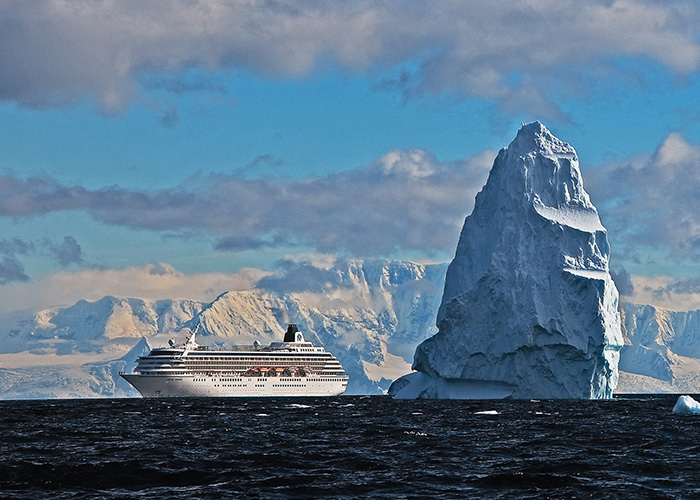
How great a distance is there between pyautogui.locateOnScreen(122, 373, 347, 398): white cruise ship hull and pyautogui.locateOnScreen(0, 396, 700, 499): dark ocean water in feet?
296

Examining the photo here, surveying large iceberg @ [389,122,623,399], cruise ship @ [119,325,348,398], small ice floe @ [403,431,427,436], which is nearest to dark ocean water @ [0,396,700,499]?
small ice floe @ [403,431,427,436]

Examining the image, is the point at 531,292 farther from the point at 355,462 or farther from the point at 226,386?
the point at 226,386

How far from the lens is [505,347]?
8831 centimetres

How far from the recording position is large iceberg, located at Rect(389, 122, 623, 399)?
286 ft

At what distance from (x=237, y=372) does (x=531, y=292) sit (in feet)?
223

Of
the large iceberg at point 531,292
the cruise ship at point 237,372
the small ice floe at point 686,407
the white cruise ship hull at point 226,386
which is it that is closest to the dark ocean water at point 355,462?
the small ice floe at point 686,407

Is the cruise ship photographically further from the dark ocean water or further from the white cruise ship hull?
the dark ocean water

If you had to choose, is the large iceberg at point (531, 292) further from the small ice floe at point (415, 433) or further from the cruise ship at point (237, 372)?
the cruise ship at point (237, 372)

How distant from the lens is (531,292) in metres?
87.6

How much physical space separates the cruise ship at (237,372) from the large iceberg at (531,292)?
54.5 meters

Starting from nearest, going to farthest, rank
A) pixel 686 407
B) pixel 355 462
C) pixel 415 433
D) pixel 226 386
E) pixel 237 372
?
pixel 355 462
pixel 415 433
pixel 686 407
pixel 226 386
pixel 237 372

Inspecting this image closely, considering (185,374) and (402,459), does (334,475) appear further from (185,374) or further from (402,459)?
(185,374)

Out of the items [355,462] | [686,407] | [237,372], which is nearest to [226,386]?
[237,372]

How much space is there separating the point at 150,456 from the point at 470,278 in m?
63.8
